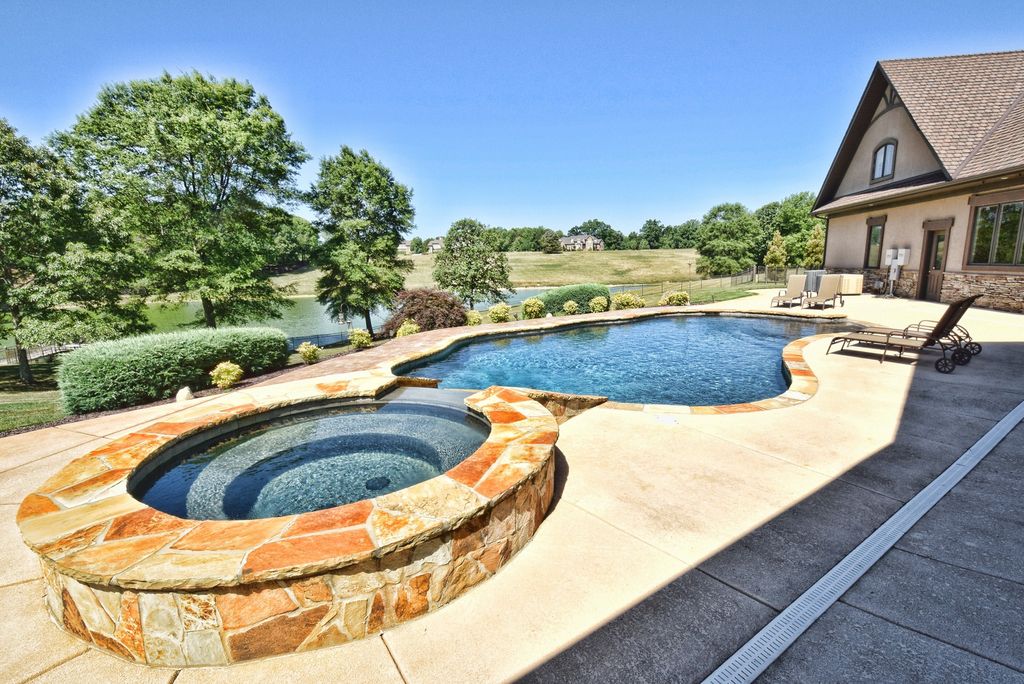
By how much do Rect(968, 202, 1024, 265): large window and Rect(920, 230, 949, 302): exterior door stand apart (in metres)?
1.27

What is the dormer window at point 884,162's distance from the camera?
697 inches

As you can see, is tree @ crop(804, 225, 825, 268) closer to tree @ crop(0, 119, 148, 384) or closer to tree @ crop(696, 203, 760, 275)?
tree @ crop(696, 203, 760, 275)

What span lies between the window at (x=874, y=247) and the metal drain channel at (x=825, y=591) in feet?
63.4

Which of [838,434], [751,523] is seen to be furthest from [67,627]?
[838,434]

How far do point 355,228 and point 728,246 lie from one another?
43983 millimetres

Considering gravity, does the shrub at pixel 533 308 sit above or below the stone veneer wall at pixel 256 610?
above

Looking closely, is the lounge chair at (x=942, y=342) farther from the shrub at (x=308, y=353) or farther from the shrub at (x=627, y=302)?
the shrub at (x=308, y=353)

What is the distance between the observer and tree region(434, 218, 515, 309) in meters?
23.0

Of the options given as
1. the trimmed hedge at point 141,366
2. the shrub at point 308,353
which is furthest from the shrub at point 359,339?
the trimmed hedge at point 141,366

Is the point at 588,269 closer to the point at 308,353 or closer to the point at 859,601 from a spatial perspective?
the point at 308,353

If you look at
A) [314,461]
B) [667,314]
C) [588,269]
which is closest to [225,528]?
[314,461]

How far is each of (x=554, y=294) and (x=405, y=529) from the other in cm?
1654

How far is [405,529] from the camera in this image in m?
2.30

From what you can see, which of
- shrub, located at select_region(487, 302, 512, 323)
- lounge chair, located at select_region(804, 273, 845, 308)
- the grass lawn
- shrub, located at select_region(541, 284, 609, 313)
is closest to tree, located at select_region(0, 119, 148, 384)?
the grass lawn
